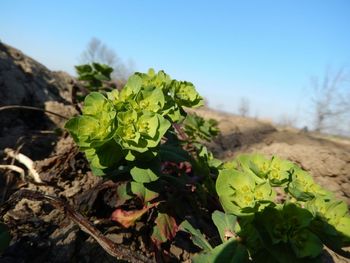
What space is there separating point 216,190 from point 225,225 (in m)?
0.15

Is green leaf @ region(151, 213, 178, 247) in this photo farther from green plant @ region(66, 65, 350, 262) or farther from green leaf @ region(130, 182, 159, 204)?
green leaf @ region(130, 182, 159, 204)

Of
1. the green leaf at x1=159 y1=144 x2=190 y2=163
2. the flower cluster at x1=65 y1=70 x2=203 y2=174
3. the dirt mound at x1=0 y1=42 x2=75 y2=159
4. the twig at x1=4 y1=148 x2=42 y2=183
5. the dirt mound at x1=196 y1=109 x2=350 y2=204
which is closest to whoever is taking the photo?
the flower cluster at x1=65 y1=70 x2=203 y2=174

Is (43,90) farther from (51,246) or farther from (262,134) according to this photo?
(262,134)

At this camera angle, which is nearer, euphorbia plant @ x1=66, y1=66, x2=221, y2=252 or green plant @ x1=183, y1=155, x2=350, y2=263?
green plant @ x1=183, y1=155, x2=350, y2=263

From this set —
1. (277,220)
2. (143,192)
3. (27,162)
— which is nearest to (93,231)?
(143,192)

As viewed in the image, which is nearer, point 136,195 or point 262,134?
point 136,195

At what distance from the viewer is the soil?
5.14ft

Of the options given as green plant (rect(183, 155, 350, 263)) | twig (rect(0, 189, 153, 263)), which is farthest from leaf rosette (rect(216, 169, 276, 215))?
twig (rect(0, 189, 153, 263))

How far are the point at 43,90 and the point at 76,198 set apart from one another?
6.94 feet

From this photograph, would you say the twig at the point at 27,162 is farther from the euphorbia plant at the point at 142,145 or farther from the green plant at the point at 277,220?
the green plant at the point at 277,220

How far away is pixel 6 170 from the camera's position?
2.11 m

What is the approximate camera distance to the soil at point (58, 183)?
157 centimetres

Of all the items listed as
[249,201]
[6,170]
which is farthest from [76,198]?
[249,201]

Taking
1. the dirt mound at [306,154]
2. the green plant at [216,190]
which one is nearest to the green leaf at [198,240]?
the green plant at [216,190]
